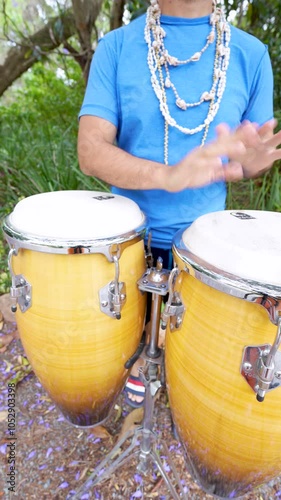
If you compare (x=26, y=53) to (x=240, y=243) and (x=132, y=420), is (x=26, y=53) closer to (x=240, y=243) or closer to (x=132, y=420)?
(x=132, y=420)

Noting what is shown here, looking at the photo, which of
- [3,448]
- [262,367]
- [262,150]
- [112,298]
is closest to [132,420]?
[3,448]

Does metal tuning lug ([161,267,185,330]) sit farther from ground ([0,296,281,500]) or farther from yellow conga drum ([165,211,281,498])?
ground ([0,296,281,500])

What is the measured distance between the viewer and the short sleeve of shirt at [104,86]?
885mm

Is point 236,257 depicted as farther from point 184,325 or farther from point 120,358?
point 120,358

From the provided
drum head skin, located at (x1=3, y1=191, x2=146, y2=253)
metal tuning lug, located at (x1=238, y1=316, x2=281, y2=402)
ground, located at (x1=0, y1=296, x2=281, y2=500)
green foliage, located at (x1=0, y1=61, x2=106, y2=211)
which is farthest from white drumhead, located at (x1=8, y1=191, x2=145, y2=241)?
green foliage, located at (x1=0, y1=61, x2=106, y2=211)

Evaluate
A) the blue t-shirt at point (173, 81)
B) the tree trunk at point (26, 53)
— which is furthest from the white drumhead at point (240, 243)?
the tree trunk at point (26, 53)

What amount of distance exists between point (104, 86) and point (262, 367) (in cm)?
77

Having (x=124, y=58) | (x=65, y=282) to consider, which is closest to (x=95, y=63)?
(x=124, y=58)

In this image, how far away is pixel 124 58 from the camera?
91cm

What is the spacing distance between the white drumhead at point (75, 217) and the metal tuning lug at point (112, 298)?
0.33 ft

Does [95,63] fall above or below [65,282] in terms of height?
above

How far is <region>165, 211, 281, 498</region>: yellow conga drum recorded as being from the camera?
21.4 inches

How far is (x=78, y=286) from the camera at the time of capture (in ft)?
2.31

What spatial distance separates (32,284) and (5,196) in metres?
1.93
